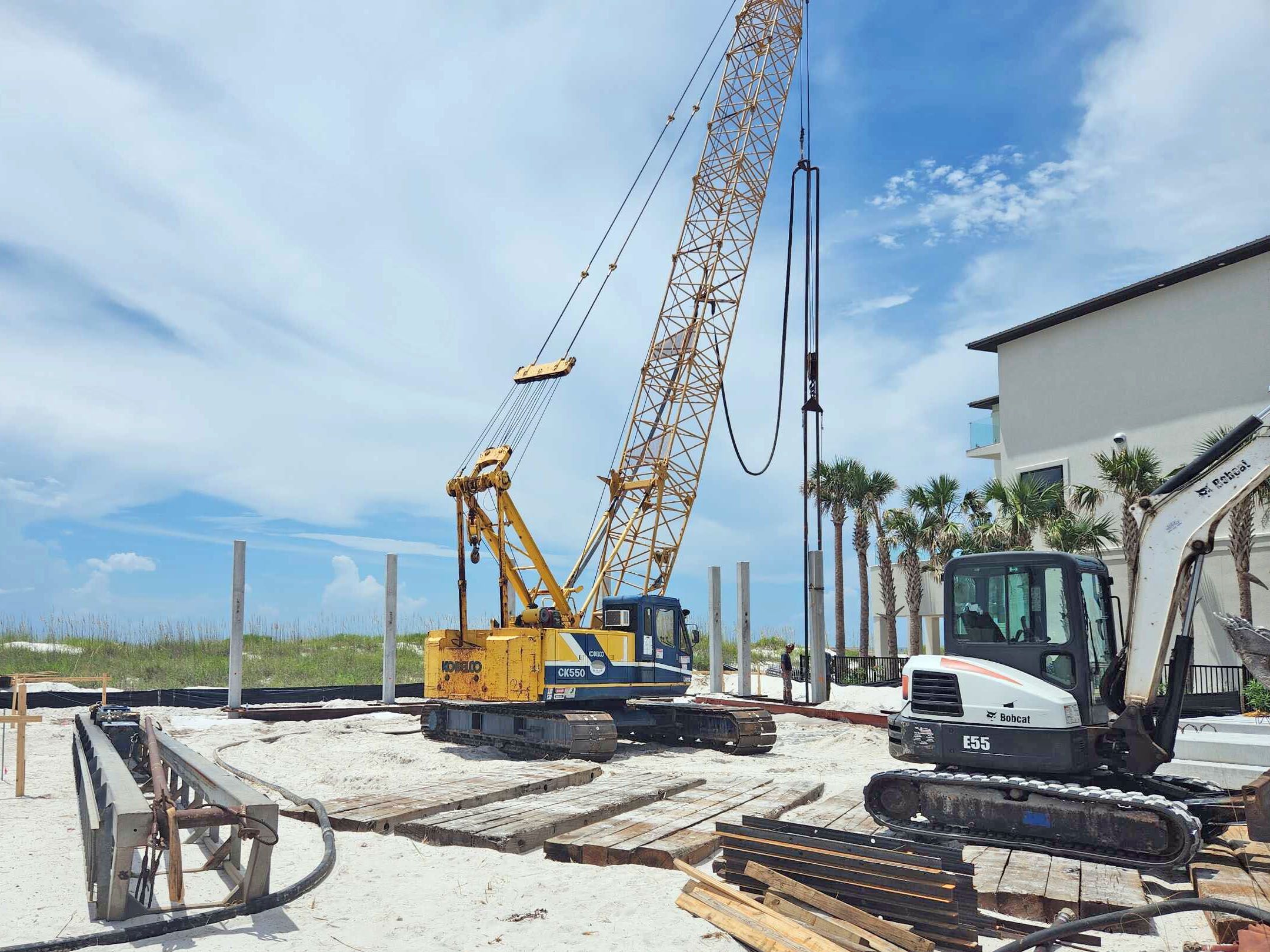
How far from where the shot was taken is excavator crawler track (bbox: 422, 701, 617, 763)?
15.5 metres

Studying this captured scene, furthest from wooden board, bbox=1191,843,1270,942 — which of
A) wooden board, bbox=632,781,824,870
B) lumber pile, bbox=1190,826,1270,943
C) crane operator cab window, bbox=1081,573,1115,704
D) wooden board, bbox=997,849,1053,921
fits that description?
wooden board, bbox=632,781,824,870

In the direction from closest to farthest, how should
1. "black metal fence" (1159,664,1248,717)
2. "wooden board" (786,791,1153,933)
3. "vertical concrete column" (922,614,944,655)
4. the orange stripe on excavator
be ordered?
"wooden board" (786,791,1153,933), the orange stripe on excavator, "black metal fence" (1159,664,1248,717), "vertical concrete column" (922,614,944,655)

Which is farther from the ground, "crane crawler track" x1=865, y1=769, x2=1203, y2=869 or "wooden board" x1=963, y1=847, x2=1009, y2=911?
"crane crawler track" x1=865, y1=769, x2=1203, y2=869

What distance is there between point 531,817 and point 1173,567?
6137 millimetres

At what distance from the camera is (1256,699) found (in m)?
20.7

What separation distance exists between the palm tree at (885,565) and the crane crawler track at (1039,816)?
26918mm

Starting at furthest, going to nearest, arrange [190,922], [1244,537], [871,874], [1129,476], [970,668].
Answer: [1129,476] < [1244,537] < [970,668] < [871,874] < [190,922]

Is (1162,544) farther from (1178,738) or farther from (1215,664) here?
(1215,664)

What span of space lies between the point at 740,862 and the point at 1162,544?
456cm

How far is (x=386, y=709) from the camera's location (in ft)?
73.8

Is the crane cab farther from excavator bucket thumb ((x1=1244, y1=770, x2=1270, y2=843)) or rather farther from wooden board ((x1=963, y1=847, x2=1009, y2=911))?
excavator bucket thumb ((x1=1244, y1=770, x2=1270, y2=843))

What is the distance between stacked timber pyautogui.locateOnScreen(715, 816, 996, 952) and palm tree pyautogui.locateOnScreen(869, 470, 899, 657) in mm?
29141

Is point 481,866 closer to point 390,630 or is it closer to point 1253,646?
point 1253,646

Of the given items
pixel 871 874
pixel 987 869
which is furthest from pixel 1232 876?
pixel 871 874
